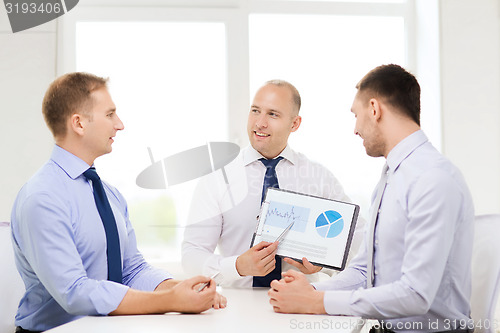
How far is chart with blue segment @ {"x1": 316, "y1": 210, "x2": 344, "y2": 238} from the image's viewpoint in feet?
6.61

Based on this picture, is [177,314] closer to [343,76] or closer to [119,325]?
[119,325]

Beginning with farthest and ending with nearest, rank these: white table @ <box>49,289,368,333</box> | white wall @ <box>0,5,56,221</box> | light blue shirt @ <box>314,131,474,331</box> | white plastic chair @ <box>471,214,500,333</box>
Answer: white wall @ <box>0,5,56,221</box> < white plastic chair @ <box>471,214,500,333</box> < light blue shirt @ <box>314,131,474,331</box> < white table @ <box>49,289,368,333</box>

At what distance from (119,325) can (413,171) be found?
0.95 meters

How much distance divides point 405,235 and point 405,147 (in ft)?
0.98

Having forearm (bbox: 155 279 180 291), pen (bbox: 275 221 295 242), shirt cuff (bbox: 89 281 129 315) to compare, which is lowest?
forearm (bbox: 155 279 180 291)

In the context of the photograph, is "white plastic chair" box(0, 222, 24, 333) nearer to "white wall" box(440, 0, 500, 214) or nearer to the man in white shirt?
the man in white shirt

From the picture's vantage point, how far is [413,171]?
5.51 ft

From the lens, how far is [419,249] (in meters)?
1.55

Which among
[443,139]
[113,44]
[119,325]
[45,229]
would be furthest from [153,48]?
[119,325]

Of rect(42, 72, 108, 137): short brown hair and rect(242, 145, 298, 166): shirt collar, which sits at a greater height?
rect(42, 72, 108, 137): short brown hair

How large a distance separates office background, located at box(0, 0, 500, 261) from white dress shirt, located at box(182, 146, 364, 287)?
3.37ft

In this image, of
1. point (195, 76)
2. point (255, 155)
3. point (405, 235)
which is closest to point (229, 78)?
point (195, 76)

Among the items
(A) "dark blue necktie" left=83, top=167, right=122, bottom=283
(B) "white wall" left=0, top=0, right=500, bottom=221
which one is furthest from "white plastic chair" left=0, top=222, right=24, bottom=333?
(B) "white wall" left=0, top=0, right=500, bottom=221

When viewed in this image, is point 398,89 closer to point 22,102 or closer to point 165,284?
point 165,284
